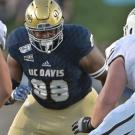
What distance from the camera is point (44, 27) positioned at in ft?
12.1

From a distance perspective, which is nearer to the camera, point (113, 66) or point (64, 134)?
point (113, 66)

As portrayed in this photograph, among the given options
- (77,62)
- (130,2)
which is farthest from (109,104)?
(130,2)

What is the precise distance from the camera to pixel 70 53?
12.2 feet

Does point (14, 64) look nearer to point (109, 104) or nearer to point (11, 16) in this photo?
point (109, 104)

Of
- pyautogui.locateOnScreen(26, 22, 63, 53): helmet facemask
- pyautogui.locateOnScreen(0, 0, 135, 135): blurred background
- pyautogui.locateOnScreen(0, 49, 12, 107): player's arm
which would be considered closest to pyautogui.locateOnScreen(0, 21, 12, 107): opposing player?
pyautogui.locateOnScreen(0, 49, 12, 107): player's arm

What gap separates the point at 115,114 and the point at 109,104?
0.28 metres

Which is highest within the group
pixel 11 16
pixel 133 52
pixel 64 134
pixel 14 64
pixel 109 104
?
pixel 133 52

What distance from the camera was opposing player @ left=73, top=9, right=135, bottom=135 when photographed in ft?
8.00

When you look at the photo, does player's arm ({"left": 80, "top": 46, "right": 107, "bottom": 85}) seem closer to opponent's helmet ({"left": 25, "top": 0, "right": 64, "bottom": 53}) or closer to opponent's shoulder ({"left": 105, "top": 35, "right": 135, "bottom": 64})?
opponent's helmet ({"left": 25, "top": 0, "right": 64, "bottom": 53})

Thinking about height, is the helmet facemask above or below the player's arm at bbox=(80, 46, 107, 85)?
above

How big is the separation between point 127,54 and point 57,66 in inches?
44.6

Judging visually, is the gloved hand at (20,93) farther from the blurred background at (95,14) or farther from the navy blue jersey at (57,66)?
the blurred background at (95,14)

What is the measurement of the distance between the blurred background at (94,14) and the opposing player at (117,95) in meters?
4.27

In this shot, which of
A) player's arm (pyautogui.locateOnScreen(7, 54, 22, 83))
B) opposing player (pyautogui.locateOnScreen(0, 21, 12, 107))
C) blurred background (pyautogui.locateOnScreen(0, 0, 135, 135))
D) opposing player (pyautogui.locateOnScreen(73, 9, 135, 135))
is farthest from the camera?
blurred background (pyautogui.locateOnScreen(0, 0, 135, 135))
